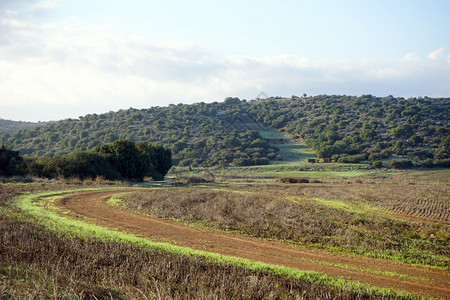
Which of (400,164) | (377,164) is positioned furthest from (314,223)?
(400,164)

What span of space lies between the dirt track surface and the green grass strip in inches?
24.9

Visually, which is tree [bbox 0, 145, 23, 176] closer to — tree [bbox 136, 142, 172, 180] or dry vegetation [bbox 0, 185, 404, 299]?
tree [bbox 136, 142, 172, 180]

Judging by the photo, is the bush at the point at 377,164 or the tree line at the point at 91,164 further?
the bush at the point at 377,164

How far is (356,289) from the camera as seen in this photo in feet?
27.0

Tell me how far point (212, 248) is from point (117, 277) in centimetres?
574

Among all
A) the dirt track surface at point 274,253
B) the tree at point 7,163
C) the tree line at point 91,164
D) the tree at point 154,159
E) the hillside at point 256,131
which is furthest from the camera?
the hillside at point 256,131

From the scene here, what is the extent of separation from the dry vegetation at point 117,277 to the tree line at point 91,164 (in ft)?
101

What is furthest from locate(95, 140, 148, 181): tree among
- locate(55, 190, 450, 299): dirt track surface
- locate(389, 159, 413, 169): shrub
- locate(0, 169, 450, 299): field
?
locate(389, 159, 413, 169): shrub

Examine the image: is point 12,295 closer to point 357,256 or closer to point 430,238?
point 357,256

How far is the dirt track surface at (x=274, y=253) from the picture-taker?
9.69 meters

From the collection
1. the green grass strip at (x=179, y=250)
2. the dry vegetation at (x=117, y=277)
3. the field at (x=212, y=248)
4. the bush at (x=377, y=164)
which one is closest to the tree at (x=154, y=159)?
the field at (x=212, y=248)

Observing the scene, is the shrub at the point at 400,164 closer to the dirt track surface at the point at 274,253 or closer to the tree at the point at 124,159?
the tree at the point at 124,159

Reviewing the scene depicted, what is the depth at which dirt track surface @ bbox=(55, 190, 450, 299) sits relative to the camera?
969cm

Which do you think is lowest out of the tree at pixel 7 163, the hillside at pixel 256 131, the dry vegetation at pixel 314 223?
the dry vegetation at pixel 314 223
